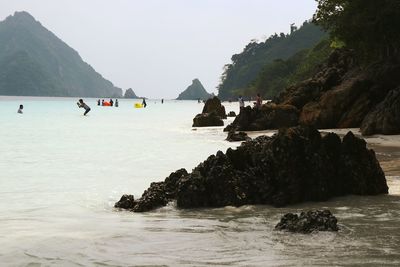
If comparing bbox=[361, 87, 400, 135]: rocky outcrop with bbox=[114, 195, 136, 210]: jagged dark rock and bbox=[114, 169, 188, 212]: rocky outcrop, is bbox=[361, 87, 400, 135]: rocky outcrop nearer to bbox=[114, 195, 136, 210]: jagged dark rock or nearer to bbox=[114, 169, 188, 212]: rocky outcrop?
bbox=[114, 169, 188, 212]: rocky outcrop

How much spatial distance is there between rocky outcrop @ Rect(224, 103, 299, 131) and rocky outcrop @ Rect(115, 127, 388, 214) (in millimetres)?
18926

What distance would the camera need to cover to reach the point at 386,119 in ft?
70.9

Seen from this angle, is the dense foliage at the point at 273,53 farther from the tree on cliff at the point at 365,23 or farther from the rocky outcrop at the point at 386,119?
the rocky outcrop at the point at 386,119

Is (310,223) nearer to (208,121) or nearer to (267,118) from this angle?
(267,118)

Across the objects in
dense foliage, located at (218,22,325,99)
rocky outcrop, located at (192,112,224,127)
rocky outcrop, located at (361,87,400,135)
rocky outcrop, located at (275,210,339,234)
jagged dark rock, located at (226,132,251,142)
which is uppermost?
dense foliage, located at (218,22,325,99)

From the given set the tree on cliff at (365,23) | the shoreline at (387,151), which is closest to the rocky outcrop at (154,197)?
the shoreline at (387,151)

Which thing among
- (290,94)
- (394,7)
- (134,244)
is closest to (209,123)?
(290,94)

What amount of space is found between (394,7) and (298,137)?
60.6 ft

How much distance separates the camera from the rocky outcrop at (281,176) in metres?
8.84

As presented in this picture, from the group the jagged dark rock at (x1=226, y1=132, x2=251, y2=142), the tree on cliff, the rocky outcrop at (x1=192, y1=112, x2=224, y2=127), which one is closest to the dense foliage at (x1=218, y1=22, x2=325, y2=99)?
the rocky outcrop at (x1=192, y1=112, x2=224, y2=127)

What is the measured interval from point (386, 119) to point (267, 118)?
865 centimetres

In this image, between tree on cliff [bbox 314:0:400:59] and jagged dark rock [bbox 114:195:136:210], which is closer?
jagged dark rock [bbox 114:195:136:210]

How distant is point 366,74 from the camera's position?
90.8ft

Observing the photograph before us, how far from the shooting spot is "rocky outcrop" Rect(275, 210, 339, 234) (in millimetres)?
6426
